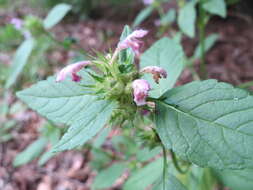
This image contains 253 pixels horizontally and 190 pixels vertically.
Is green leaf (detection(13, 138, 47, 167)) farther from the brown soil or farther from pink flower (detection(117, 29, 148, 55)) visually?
pink flower (detection(117, 29, 148, 55))

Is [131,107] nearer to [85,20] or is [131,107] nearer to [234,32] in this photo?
[234,32]

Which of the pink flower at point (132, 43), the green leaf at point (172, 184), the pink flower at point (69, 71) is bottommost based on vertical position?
the green leaf at point (172, 184)

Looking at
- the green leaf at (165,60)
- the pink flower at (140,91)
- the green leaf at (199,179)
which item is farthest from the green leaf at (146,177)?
the pink flower at (140,91)

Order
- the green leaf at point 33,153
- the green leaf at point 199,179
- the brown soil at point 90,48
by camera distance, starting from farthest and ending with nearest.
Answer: the brown soil at point 90,48
the green leaf at point 33,153
the green leaf at point 199,179

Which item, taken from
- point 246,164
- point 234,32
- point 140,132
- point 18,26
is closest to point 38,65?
point 18,26

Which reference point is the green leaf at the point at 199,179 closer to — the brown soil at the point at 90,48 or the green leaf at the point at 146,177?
the green leaf at the point at 146,177

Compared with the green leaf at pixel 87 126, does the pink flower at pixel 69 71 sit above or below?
above
